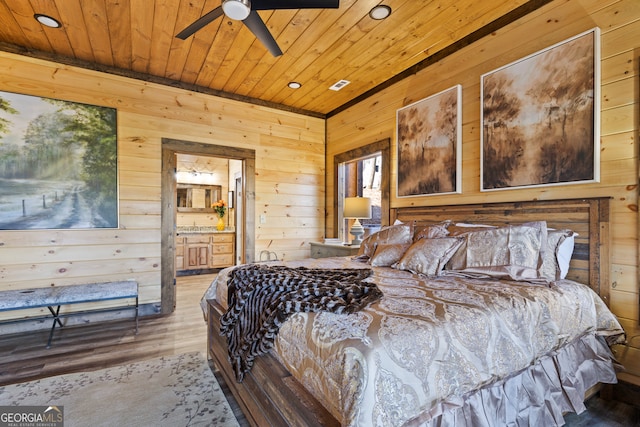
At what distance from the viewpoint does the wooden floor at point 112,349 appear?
1904 millimetres

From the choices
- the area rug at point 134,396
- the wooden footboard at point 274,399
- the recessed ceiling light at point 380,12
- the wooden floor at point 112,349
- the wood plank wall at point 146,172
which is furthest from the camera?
the wood plank wall at point 146,172

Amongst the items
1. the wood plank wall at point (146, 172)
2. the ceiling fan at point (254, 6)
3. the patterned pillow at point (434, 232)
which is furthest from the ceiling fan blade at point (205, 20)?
the patterned pillow at point (434, 232)

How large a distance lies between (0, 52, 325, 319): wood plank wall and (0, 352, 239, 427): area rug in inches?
59.2

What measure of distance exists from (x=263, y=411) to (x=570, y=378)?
1.74 m

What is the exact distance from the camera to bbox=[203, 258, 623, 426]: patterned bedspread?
0.99 meters

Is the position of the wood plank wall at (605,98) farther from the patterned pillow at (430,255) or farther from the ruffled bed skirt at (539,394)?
the patterned pillow at (430,255)

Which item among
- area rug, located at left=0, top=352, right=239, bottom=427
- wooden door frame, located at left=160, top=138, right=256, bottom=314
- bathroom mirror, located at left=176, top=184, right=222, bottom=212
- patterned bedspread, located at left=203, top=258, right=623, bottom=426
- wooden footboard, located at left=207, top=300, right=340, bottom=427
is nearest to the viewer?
patterned bedspread, located at left=203, top=258, right=623, bottom=426

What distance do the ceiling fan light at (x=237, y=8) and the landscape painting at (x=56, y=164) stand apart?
2.40m

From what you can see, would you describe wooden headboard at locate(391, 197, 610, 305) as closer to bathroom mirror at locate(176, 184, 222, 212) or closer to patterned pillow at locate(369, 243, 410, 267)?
patterned pillow at locate(369, 243, 410, 267)

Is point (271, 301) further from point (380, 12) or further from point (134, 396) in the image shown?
point (380, 12)

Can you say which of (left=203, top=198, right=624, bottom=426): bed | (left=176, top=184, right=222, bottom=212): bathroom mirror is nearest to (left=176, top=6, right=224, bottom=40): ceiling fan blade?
(left=203, top=198, right=624, bottom=426): bed

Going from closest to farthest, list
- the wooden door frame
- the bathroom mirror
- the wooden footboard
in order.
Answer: the wooden footboard
the wooden door frame
the bathroom mirror

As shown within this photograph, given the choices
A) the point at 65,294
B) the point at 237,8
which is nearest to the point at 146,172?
the point at 65,294

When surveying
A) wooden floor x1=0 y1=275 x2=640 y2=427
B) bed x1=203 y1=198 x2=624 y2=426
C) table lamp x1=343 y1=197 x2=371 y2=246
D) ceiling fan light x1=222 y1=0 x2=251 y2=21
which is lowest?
wooden floor x1=0 y1=275 x2=640 y2=427
